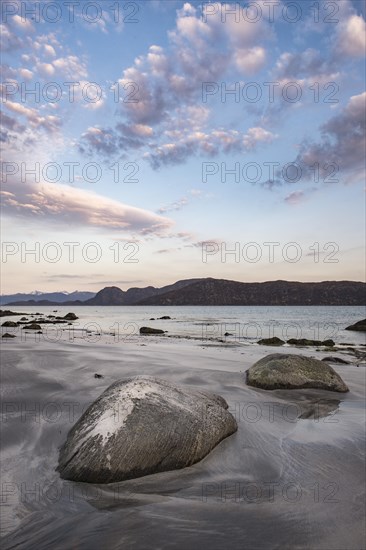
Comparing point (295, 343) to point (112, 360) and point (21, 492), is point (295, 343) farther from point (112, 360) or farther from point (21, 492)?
point (21, 492)

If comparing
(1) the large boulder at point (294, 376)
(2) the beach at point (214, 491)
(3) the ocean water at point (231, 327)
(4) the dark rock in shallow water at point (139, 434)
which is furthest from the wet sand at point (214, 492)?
(3) the ocean water at point (231, 327)

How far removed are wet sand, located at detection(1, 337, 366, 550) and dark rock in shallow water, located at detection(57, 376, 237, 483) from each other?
0.15 meters

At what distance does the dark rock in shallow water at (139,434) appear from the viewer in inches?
156

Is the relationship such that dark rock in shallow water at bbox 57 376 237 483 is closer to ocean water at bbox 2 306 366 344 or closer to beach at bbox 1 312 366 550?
beach at bbox 1 312 366 550

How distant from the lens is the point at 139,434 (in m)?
4.23

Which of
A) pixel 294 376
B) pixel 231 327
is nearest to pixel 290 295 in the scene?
pixel 231 327

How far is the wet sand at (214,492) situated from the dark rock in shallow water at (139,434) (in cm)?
15

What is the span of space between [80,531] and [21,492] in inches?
40.0

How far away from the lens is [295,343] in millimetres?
21938

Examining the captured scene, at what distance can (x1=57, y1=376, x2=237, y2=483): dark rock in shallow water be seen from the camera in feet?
13.0

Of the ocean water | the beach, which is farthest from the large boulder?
the ocean water

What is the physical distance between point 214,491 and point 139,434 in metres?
1.07

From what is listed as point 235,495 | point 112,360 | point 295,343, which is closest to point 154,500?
point 235,495

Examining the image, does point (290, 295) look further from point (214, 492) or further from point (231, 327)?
point (214, 492)
